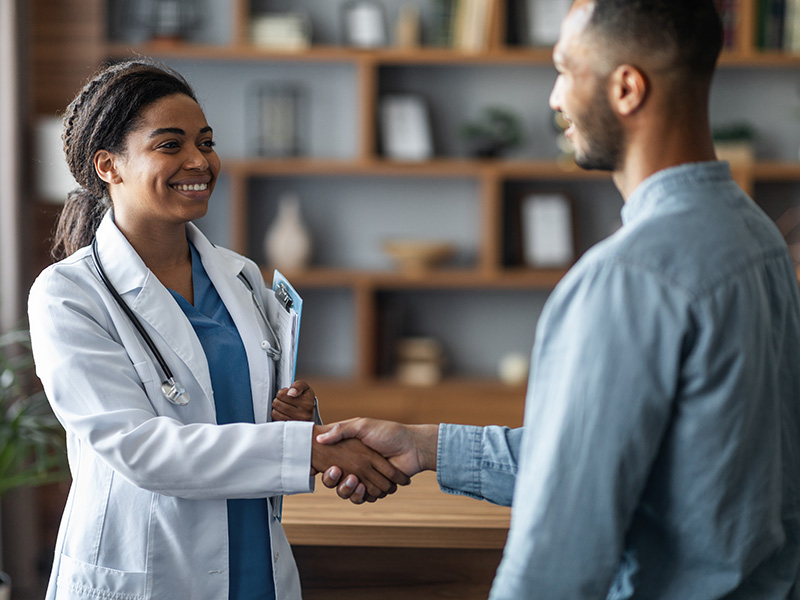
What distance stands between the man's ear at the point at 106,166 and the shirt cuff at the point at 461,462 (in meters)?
0.76

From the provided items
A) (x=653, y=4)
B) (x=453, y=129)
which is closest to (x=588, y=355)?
(x=653, y=4)

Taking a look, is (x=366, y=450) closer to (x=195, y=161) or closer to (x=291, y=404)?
(x=291, y=404)

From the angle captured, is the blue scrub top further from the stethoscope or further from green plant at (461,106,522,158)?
green plant at (461,106,522,158)

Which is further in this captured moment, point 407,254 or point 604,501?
point 407,254

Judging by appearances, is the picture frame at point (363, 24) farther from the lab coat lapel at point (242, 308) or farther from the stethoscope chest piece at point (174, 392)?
the stethoscope chest piece at point (174, 392)

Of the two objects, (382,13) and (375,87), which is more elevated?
(382,13)

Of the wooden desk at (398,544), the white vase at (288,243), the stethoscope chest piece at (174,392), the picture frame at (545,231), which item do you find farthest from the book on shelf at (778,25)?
the stethoscope chest piece at (174,392)

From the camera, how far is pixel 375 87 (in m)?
3.94

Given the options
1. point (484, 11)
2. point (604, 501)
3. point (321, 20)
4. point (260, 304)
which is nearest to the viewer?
point (604, 501)

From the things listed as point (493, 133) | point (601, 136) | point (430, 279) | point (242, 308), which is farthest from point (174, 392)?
point (493, 133)

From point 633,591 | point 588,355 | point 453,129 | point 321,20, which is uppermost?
point 321,20

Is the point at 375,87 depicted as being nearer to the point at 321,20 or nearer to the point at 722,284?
the point at 321,20

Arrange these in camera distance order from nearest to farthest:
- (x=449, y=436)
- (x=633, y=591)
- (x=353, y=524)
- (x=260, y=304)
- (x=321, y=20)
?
(x=633, y=591) < (x=449, y=436) < (x=353, y=524) < (x=260, y=304) < (x=321, y=20)

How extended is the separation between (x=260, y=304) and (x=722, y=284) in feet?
3.27
